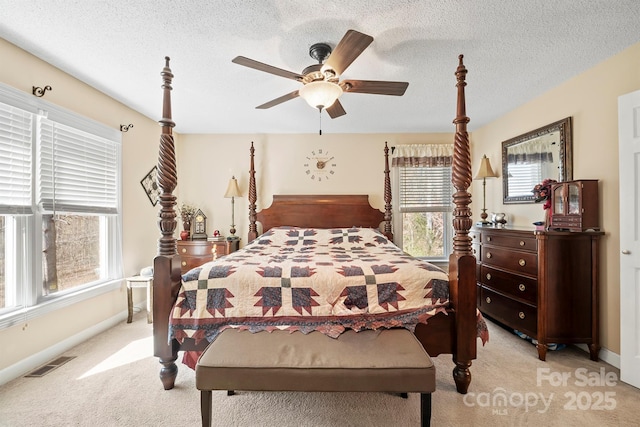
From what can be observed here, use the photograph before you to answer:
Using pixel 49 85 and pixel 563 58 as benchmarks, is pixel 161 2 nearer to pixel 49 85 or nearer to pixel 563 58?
pixel 49 85

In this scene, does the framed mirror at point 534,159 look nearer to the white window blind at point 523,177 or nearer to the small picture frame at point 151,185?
the white window blind at point 523,177

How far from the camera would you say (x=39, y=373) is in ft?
7.27

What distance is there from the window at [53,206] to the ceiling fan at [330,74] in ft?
6.17

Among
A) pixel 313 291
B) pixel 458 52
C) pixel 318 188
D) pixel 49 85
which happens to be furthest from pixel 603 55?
pixel 49 85

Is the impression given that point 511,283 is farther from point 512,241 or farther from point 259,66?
point 259,66

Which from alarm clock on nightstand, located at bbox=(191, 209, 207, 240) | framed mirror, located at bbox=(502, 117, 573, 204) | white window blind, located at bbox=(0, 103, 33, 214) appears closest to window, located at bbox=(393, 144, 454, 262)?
framed mirror, located at bbox=(502, 117, 573, 204)

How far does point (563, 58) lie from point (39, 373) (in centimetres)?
479

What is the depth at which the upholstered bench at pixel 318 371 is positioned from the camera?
1.39 m

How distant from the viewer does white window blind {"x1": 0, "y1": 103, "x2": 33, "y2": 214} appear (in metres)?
2.16

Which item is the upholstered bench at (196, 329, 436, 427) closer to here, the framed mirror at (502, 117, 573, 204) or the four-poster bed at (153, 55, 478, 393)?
the four-poster bed at (153, 55, 478, 393)

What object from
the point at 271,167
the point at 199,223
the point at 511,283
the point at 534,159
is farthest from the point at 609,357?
the point at 199,223

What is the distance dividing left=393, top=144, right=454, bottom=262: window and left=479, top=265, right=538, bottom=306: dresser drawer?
128 cm

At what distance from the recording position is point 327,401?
1883 mm

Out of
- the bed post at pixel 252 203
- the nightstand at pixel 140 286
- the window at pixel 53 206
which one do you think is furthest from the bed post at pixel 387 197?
the window at pixel 53 206
